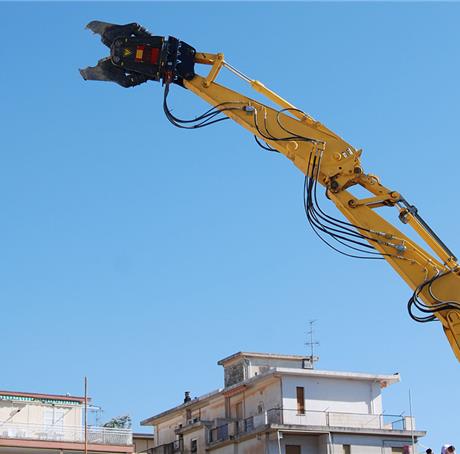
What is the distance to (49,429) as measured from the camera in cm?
5559

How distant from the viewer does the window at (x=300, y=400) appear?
5575 centimetres

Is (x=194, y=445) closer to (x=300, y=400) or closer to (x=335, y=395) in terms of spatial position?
(x=300, y=400)

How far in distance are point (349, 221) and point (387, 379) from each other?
40677 millimetres

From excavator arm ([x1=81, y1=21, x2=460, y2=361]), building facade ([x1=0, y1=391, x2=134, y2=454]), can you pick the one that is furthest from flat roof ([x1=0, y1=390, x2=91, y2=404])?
excavator arm ([x1=81, y1=21, x2=460, y2=361])

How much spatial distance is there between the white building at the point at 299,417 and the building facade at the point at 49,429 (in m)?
5.98

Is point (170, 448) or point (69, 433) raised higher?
point (170, 448)

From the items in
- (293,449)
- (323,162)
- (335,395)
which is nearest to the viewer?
(323,162)

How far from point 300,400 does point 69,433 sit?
12.6 m

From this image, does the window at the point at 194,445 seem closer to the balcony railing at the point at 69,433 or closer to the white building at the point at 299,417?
the white building at the point at 299,417

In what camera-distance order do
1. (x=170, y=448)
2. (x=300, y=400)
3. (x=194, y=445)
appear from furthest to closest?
(x=170, y=448)
(x=194, y=445)
(x=300, y=400)

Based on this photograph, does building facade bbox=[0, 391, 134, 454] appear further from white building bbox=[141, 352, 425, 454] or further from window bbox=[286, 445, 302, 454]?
window bbox=[286, 445, 302, 454]

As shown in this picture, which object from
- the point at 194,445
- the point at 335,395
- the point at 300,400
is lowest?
the point at 194,445

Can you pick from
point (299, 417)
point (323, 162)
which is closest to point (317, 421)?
point (299, 417)

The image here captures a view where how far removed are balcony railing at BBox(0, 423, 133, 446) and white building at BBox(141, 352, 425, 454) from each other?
614 cm
